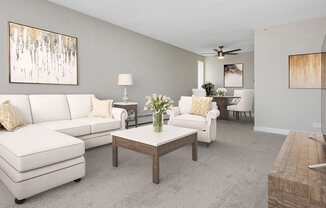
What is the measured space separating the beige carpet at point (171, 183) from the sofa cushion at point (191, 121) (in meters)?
0.46

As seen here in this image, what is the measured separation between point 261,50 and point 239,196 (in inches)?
155

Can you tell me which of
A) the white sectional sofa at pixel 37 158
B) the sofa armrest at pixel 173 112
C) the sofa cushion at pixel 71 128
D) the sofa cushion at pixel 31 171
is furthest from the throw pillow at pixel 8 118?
the sofa armrest at pixel 173 112

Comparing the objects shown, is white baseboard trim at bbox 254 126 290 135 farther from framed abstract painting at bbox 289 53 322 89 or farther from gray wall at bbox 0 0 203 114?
gray wall at bbox 0 0 203 114

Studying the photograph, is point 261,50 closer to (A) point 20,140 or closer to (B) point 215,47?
(B) point 215,47

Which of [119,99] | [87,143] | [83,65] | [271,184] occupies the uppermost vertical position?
[83,65]

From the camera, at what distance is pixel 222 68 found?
803 centimetres

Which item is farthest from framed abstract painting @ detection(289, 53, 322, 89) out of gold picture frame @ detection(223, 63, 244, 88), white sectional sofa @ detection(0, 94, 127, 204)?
white sectional sofa @ detection(0, 94, 127, 204)

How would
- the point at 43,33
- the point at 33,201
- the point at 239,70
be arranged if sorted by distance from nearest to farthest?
the point at 33,201 < the point at 43,33 < the point at 239,70

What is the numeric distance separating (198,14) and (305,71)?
2.64 m

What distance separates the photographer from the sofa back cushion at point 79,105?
3.44m

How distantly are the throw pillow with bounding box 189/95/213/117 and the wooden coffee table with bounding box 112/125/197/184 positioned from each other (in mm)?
1064

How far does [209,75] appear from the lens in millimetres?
8375

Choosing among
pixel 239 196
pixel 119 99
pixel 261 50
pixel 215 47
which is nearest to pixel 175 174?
pixel 239 196

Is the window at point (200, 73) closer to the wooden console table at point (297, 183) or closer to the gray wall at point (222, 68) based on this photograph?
the gray wall at point (222, 68)
